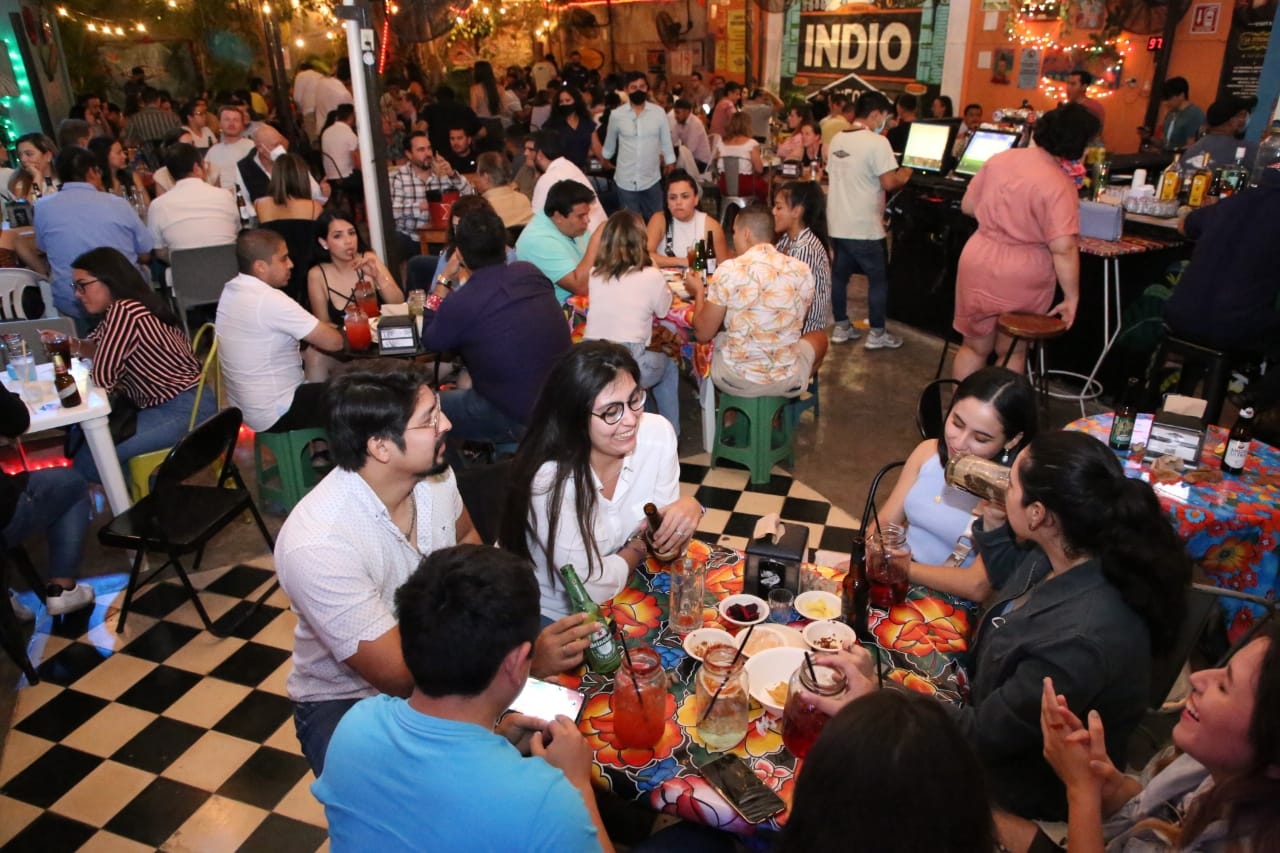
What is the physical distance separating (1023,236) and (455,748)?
427 centimetres

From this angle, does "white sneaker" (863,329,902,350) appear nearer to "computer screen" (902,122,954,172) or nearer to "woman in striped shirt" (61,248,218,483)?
"computer screen" (902,122,954,172)

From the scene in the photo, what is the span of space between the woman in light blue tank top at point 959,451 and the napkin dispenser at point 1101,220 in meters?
3.16

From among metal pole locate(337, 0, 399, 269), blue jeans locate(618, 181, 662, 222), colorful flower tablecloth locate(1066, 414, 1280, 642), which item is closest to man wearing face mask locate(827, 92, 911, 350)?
blue jeans locate(618, 181, 662, 222)

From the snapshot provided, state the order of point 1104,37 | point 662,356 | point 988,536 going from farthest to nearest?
point 1104,37 < point 662,356 < point 988,536

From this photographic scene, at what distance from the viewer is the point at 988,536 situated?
7.42 ft

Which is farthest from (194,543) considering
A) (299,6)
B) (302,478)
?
(299,6)

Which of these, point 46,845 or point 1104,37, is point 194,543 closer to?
point 46,845

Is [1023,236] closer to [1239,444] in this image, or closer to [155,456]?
[1239,444]

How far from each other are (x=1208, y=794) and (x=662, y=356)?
3366 millimetres

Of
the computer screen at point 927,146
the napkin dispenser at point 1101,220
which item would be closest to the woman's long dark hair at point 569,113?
the computer screen at point 927,146

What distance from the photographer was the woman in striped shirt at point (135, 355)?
147 inches

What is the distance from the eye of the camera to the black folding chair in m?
3.27

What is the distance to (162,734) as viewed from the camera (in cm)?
299

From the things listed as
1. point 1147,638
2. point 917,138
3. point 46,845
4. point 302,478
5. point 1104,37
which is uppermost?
point 1104,37
